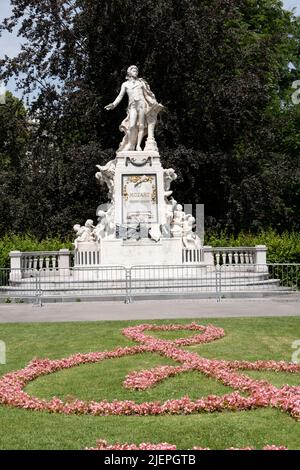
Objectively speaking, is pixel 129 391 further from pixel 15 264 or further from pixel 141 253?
pixel 15 264

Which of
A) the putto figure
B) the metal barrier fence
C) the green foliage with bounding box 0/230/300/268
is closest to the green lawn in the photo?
the metal barrier fence

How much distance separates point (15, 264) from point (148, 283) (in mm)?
5132

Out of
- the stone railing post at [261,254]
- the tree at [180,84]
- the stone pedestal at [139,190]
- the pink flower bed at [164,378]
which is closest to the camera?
the pink flower bed at [164,378]

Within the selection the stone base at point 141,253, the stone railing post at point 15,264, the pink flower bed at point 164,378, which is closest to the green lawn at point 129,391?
the pink flower bed at point 164,378

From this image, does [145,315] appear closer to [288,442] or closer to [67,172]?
[288,442]

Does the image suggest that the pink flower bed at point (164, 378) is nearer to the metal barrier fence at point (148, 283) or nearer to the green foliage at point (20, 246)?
the metal barrier fence at point (148, 283)

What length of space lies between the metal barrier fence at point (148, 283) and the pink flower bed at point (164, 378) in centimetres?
767

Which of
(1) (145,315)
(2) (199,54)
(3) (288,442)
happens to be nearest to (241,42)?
(2) (199,54)

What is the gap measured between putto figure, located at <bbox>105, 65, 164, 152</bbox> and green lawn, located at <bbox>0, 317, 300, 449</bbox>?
41.0ft

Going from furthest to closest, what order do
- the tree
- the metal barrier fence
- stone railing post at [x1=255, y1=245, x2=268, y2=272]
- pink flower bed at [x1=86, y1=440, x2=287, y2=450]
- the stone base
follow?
the tree
stone railing post at [x1=255, y1=245, x2=268, y2=272]
the stone base
the metal barrier fence
pink flower bed at [x1=86, y1=440, x2=287, y2=450]

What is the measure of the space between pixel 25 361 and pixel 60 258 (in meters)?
14.9

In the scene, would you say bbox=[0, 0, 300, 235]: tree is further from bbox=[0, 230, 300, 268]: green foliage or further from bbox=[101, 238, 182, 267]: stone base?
bbox=[101, 238, 182, 267]: stone base

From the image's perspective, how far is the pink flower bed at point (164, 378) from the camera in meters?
7.25

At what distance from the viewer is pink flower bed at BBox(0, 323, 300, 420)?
7250mm
